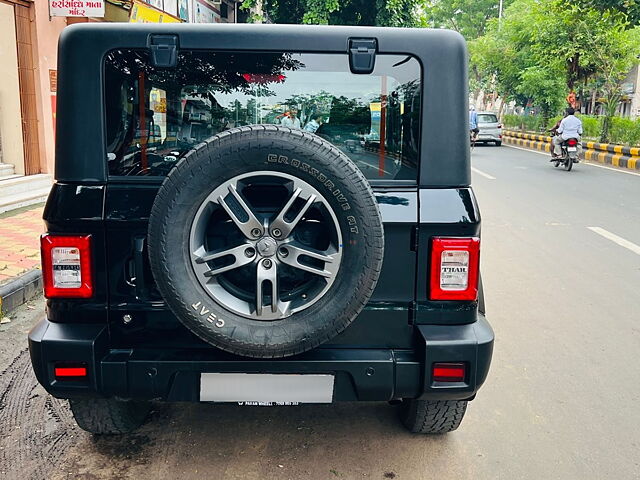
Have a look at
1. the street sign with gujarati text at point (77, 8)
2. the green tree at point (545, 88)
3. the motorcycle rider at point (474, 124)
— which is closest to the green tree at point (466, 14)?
the green tree at point (545, 88)

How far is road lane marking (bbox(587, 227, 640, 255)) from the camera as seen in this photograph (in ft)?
24.6

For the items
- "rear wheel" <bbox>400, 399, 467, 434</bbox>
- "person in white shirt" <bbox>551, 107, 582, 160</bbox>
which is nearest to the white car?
"person in white shirt" <bbox>551, 107, 582, 160</bbox>

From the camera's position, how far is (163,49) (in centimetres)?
253

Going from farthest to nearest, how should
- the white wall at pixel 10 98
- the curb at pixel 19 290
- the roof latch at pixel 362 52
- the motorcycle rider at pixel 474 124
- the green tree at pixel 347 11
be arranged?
the motorcycle rider at pixel 474 124, the green tree at pixel 347 11, the white wall at pixel 10 98, the curb at pixel 19 290, the roof latch at pixel 362 52

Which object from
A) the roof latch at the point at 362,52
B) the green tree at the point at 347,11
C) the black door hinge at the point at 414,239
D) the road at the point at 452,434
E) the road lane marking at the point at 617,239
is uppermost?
the green tree at the point at 347,11

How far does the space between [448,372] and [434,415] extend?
1.65 feet

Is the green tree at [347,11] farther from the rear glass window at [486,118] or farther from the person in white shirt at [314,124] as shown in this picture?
the rear glass window at [486,118]

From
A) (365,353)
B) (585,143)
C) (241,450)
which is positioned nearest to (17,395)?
(241,450)

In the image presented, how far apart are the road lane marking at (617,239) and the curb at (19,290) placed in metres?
6.03

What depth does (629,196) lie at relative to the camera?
11.7 m

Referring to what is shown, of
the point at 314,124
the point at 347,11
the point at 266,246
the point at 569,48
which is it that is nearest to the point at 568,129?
the point at 347,11

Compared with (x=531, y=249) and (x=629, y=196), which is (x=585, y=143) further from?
(x=531, y=249)

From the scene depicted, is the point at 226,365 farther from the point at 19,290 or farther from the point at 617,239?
the point at 617,239

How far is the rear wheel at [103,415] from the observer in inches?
117
